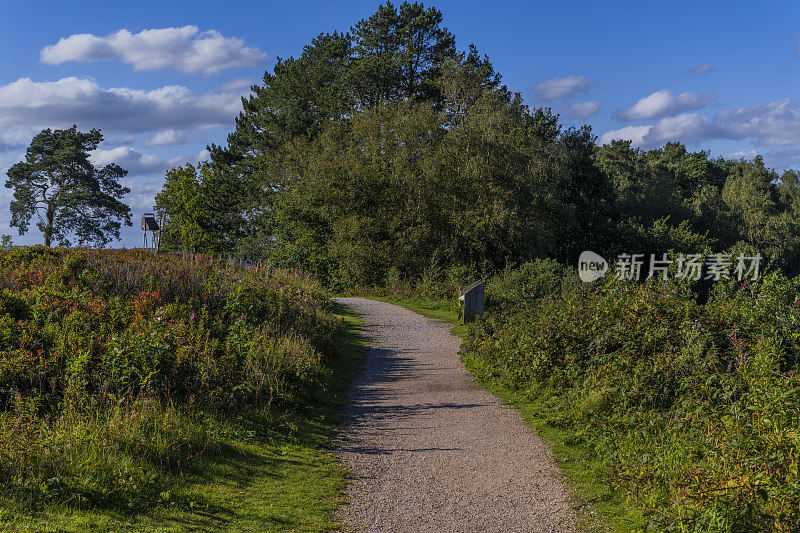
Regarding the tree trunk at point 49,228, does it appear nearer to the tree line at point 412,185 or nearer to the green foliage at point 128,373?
Answer: the tree line at point 412,185

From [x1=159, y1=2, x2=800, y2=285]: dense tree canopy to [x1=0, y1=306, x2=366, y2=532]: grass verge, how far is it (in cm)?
1901

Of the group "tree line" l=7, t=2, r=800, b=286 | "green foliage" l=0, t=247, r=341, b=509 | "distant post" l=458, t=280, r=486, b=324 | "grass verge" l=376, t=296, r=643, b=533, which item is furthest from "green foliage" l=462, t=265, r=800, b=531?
"tree line" l=7, t=2, r=800, b=286

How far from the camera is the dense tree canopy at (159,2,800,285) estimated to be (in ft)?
90.0

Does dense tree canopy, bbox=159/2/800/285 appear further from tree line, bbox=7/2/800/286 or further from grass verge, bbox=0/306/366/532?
grass verge, bbox=0/306/366/532

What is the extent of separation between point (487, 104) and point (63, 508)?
26451 mm

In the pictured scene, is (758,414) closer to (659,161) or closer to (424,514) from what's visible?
(424,514)

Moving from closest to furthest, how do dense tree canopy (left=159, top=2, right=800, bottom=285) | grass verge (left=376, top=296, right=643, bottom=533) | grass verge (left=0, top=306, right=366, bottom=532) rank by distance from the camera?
grass verge (left=0, top=306, right=366, bottom=532) → grass verge (left=376, top=296, right=643, bottom=533) → dense tree canopy (left=159, top=2, right=800, bottom=285)

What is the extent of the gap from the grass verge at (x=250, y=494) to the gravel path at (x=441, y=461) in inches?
11.1

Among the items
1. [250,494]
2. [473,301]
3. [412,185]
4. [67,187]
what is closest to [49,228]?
[67,187]

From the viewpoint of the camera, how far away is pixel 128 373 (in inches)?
276

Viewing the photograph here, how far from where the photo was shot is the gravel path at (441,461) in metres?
5.32

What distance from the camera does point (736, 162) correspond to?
244 feet

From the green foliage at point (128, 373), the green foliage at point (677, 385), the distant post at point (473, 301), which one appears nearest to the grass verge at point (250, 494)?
the green foliage at point (128, 373)

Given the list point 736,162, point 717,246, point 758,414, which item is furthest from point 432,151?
point 736,162
